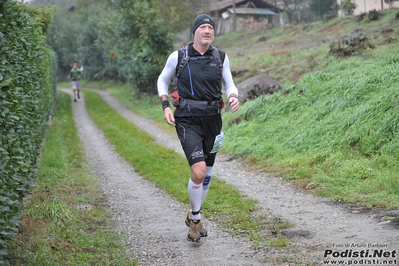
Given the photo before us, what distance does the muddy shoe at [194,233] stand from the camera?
19.4 feet

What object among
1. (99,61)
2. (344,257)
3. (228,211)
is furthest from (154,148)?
(99,61)

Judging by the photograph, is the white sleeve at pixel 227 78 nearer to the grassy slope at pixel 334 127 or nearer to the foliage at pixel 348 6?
the grassy slope at pixel 334 127

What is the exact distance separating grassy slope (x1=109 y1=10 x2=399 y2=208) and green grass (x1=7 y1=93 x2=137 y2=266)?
10.3 ft

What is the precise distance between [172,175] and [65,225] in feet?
11.5

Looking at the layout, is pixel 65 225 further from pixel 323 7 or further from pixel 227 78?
pixel 323 7

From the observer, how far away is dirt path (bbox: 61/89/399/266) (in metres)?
5.35

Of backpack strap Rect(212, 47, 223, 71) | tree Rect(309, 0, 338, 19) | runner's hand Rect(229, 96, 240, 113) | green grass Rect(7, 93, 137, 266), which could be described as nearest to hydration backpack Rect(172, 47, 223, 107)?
backpack strap Rect(212, 47, 223, 71)

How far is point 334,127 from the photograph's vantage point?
1038 cm

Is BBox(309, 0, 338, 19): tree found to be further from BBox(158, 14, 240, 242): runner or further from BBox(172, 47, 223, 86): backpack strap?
BBox(158, 14, 240, 242): runner

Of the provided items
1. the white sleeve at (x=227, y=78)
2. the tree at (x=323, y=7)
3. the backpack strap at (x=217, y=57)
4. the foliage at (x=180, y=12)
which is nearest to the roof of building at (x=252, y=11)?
the foliage at (x=180, y=12)

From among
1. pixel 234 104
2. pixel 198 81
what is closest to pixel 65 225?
pixel 198 81

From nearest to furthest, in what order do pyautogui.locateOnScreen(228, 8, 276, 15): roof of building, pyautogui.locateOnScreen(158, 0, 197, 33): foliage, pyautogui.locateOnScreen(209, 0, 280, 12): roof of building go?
pyautogui.locateOnScreen(158, 0, 197, 33): foliage → pyautogui.locateOnScreen(228, 8, 276, 15): roof of building → pyautogui.locateOnScreen(209, 0, 280, 12): roof of building

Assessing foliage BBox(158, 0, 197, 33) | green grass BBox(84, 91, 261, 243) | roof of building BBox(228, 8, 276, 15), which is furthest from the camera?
roof of building BBox(228, 8, 276, 15)

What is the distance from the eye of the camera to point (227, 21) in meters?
51.0
